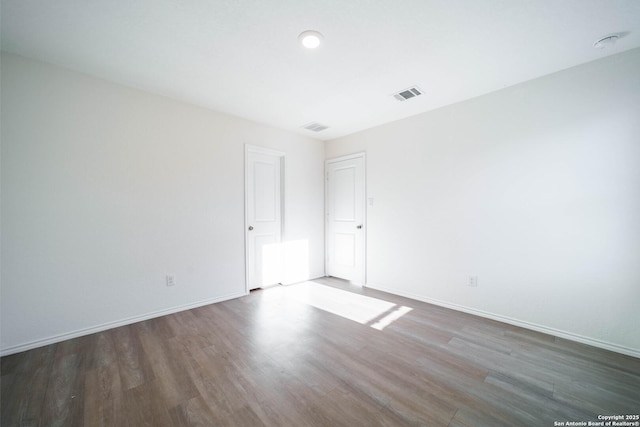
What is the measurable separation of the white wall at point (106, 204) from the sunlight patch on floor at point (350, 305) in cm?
98

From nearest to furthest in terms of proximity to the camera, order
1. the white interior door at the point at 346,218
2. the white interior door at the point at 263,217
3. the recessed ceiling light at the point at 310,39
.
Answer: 1. the recessed ceiling light at the point at 310,39
2. the white interior door at the point at 263,217
3. the white interior door at the point at 346,218

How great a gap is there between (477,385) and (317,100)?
3094 mm

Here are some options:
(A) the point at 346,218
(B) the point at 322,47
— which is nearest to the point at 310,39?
(B) the point at 322,47

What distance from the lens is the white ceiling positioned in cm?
171

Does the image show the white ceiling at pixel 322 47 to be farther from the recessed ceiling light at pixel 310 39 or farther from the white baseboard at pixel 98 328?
the white baseboard at pixel 98 328

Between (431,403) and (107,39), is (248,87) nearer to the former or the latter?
(107,39)

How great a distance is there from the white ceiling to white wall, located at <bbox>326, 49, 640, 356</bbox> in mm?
324

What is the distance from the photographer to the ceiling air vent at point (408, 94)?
9.14 feet

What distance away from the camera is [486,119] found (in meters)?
2.88

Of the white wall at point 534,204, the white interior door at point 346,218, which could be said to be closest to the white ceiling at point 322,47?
the white wall at point 534,204

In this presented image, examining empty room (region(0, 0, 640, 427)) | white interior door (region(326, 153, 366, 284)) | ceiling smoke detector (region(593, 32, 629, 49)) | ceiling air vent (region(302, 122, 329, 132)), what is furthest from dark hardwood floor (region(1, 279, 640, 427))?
ceiling air vent (region(302, 122, 329, 132))

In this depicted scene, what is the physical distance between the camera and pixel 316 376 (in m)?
1.86

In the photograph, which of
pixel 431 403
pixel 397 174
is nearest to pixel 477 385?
pixel 431 403

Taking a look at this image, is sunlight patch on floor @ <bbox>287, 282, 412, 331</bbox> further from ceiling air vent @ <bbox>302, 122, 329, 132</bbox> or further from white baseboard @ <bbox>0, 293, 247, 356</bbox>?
ceiling air vent @ <bbox>302, 122, 329, 132</bbox>
